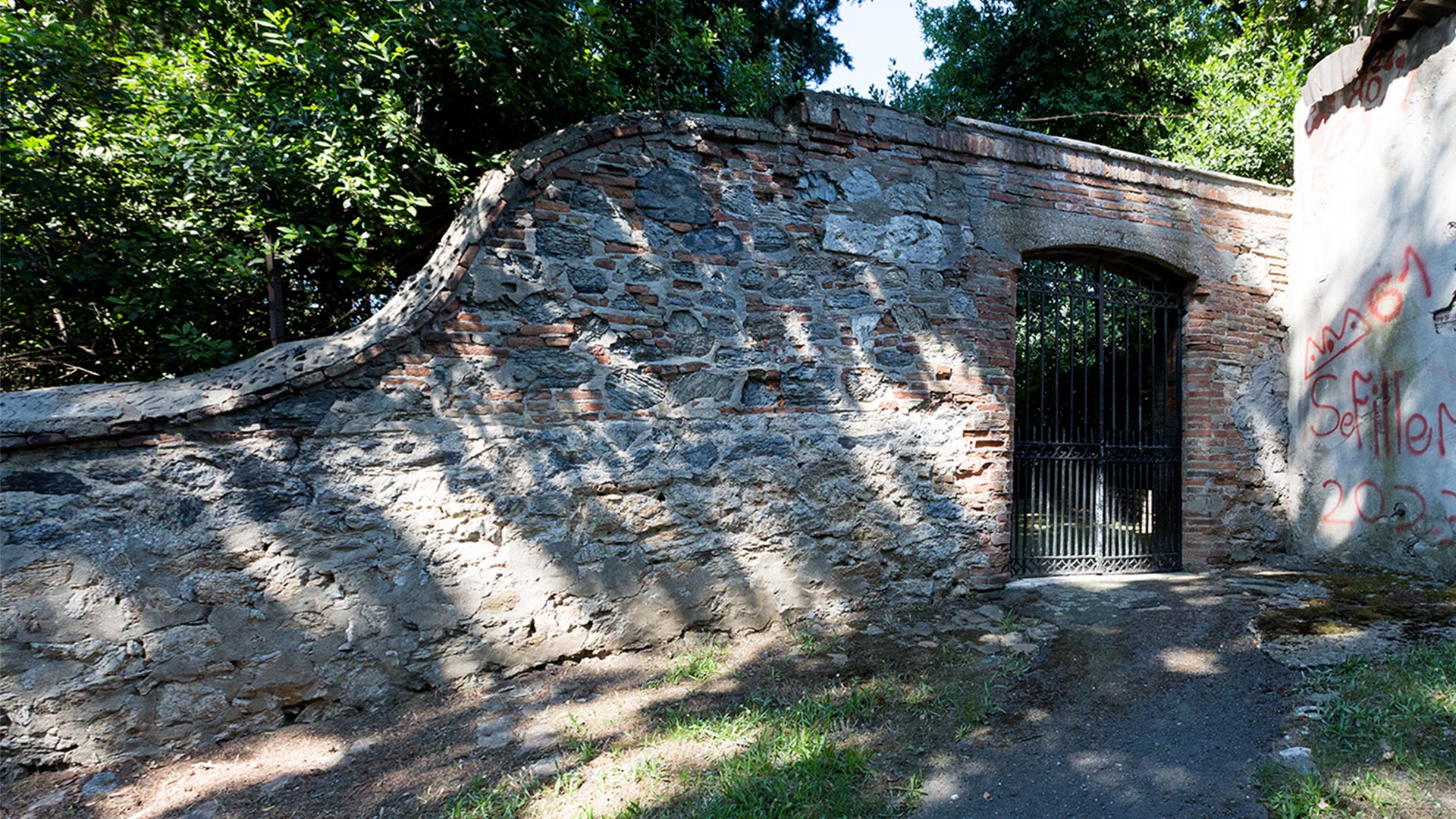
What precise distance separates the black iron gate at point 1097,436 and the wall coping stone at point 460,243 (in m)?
0.78

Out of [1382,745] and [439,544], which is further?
[439,544]

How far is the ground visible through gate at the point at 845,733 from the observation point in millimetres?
2611

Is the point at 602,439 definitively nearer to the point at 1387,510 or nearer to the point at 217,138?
the point at 217,138

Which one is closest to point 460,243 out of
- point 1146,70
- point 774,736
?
point 774,736

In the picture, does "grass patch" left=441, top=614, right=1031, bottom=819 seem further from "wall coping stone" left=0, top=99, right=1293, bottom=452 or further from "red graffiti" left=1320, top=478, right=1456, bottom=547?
"red graffiti" left=1320, top=478, right=1456, bottom=547

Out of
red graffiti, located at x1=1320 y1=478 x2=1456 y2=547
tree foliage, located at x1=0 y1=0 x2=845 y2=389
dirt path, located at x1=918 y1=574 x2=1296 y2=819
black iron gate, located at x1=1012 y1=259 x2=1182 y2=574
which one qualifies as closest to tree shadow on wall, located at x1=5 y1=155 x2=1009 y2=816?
black iron gate, located at x1=1012 y1=259 x2=1182 y2=574

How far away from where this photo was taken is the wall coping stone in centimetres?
298

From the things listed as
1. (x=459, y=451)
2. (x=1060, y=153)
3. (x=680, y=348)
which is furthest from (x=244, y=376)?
(x=1060, y=153)

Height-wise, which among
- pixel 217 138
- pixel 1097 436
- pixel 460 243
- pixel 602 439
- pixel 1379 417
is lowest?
pixel 602 439

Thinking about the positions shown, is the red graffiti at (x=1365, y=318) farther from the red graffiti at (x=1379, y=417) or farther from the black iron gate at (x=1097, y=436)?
the black iron gate at (x=1097, y=436)

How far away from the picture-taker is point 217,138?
437 cm

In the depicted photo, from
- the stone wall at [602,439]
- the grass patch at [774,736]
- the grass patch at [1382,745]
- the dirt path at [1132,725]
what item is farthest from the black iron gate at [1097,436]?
the grass patch at [1382,745]

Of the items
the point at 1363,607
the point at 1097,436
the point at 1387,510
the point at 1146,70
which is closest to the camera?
the point at 1363,607

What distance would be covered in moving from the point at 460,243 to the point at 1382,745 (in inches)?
175
